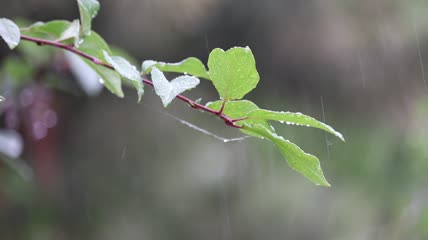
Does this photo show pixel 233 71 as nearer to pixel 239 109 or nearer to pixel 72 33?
pixel 239 109

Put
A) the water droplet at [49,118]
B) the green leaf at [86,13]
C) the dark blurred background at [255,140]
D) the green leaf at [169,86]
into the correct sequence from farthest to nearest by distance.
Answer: the dark blurred background at [255,140]
the water droplet at [49,118]
the green leaf at [86,13]
the green leaf at [169,86]

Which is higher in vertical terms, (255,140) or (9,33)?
(9,33)

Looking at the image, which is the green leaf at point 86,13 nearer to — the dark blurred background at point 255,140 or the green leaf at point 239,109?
the green leaf at point 239,109

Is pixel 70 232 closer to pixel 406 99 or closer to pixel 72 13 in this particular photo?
pixel 72 13

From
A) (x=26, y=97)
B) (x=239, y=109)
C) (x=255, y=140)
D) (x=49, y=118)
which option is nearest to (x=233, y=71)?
(x=239, y=109)


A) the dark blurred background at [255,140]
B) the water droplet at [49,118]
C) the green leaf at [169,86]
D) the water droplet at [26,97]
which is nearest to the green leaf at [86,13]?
the green leaf at [169,86]

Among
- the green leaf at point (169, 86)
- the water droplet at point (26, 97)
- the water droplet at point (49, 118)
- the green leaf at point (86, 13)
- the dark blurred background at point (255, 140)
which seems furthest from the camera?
the dark blurred background at point (255, 140)
